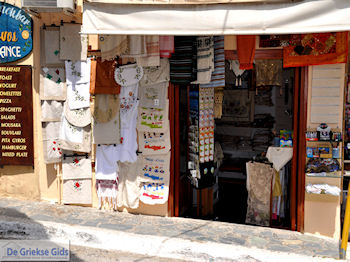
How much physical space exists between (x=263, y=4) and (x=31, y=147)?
524cm

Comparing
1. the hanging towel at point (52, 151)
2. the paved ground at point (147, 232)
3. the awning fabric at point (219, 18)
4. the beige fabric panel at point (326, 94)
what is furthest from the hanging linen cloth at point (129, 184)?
the beige fabric panel at point (326, 94)

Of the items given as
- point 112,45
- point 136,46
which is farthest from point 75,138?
point 136,46

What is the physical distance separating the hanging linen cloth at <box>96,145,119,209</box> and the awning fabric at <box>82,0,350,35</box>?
2.39 m

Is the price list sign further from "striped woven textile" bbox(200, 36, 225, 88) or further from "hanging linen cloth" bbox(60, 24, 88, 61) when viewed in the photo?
"striped woven textile" bbox(200, 36, 225, 88)

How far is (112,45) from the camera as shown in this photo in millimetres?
6488

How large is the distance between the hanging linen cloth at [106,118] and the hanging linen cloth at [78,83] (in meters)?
0.33

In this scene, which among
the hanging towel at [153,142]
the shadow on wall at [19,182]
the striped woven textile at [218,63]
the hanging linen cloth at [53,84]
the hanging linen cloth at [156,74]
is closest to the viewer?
the striped woven textile at [218,63]

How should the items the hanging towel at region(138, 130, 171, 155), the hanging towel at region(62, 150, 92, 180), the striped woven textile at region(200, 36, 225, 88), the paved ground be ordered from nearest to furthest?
1. the paved ground
2. the striped woven textile at region(200, 36, 225, 88)
3. the hanging towel at region(138, 130, 171, 155)
4. the hanging towel at region(62, 150, 92, 180)

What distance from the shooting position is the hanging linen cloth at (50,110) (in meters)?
7.15

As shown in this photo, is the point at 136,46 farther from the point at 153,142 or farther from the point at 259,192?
the point at 259,192

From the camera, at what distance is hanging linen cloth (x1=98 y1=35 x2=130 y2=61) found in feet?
21.0

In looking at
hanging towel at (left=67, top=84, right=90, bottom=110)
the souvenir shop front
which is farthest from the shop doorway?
hanging towel at (left=67, top=84, right=90, bottom=110)

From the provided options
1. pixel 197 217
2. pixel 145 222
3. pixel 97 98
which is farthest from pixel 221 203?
pixel 97 98

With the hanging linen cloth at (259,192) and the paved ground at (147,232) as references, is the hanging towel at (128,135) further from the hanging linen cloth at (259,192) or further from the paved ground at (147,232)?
the hanging linen cloth at (259,192)
